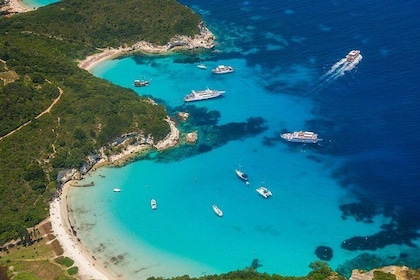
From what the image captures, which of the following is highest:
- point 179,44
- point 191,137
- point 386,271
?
point 179,44

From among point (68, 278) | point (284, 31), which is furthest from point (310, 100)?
point (68, 278)

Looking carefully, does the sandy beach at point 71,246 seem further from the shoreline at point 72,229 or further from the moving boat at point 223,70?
the moving boat at point 223,70

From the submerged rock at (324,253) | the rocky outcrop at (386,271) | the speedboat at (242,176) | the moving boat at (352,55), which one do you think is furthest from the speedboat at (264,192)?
the moving boat at (352,55)

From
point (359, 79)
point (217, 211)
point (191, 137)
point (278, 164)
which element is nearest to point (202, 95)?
point (191, 137)

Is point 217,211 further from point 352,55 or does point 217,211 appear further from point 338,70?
point 352,55

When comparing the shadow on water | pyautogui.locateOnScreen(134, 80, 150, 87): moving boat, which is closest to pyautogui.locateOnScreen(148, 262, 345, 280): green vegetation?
the shadow on water

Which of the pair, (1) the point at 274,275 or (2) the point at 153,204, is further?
(2) the point at 153,204

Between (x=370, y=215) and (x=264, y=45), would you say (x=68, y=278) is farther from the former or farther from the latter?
(x=264, y=45)
